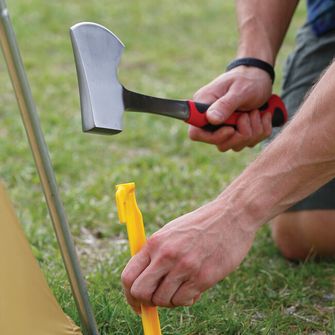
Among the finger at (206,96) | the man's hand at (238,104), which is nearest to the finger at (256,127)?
the man's hand at (238,104)

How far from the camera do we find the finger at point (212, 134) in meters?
1.80

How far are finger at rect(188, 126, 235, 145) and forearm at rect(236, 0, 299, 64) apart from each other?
0.97 ft

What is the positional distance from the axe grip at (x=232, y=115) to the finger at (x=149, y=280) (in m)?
0.57

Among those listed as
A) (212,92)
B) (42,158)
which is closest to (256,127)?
(212,92)

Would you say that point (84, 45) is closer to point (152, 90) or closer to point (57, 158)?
point (57, 158)

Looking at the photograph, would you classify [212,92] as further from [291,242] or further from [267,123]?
[291,242]

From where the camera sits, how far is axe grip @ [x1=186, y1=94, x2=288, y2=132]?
1735 mm

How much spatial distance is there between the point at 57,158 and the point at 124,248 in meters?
0.85

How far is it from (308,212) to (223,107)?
0.57 m

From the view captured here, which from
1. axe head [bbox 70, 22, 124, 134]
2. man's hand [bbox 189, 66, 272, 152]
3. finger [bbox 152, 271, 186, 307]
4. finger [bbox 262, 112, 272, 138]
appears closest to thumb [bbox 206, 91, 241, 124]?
man's hand [bbox 189, 66, 272, 152]

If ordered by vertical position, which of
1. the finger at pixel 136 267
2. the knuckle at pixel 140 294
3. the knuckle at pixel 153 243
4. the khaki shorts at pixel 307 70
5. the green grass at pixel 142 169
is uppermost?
the knuckle at pixel 153 243

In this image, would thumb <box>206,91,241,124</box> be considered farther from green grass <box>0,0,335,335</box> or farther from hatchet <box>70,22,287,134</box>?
green grass <box>0,0,335,335</box>

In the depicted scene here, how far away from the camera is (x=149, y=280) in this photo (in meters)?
1.24

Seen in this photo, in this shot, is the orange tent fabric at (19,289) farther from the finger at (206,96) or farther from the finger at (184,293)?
the finger at (206,96)
